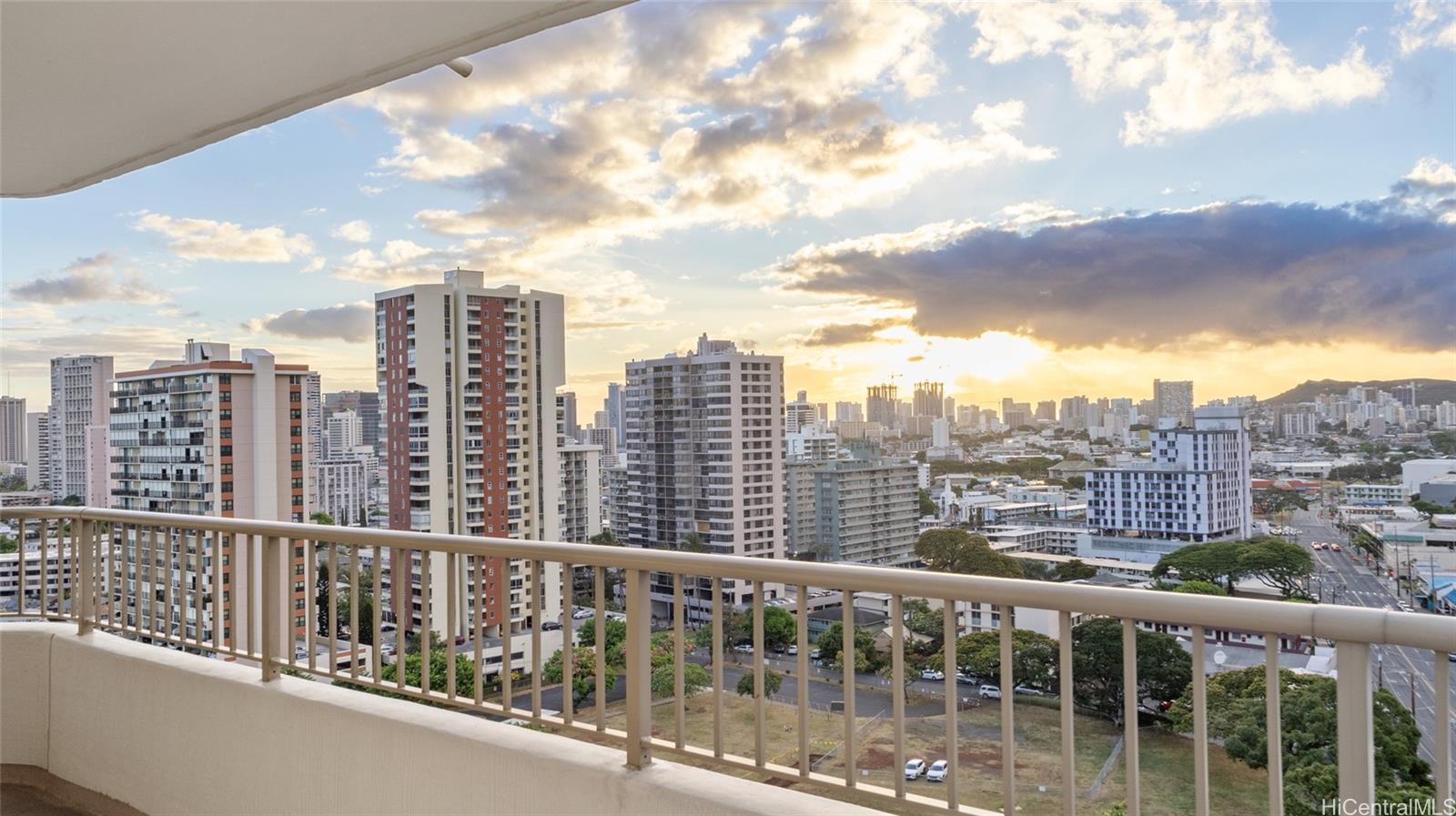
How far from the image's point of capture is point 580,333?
7.55 m

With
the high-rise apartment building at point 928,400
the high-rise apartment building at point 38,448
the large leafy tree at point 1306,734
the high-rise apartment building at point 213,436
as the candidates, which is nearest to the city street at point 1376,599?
the large leafy tree at point 1306,734

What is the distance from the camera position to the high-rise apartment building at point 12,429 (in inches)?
250

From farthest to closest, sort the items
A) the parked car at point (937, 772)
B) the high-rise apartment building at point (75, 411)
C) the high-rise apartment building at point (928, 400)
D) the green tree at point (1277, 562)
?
1. the high-rise apartment building at point (75, 411)
2. the high-rise apartment building at point (928, 400)
3. the green tree at point (1277, 562)
4. the parked car at point (937, 772)

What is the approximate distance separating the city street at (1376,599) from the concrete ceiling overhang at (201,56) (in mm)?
2058

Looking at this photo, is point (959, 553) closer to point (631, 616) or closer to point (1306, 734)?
point (631, 616)

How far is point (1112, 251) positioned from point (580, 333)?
14.7 ft

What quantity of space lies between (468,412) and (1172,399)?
4.85 metres

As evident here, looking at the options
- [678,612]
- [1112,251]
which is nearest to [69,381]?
[678,612]

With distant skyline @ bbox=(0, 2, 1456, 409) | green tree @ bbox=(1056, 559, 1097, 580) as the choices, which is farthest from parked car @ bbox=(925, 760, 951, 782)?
distant skyline @ bbox=(0, 2, 1456, 409)

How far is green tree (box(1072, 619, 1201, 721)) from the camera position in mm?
1487

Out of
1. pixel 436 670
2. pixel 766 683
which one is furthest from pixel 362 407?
pixel 766 683

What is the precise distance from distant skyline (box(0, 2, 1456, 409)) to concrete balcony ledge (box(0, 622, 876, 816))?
6.48ft

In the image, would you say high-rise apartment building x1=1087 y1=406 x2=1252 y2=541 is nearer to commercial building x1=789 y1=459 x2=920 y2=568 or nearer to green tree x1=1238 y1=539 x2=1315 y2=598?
green tree x1=1238 y1=539 x2=1315 y2=598

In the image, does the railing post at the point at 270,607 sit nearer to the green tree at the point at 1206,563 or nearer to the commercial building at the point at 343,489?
the green tree at the point at 1206,563
